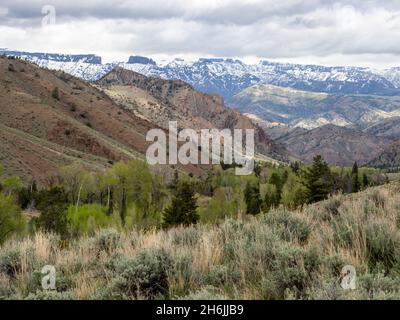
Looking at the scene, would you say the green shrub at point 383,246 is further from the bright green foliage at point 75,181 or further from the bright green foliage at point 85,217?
the bright green foliage at point 75,181

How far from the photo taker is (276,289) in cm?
659

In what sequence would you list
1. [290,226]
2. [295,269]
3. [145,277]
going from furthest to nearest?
[290,226], [145,277], [295,269]

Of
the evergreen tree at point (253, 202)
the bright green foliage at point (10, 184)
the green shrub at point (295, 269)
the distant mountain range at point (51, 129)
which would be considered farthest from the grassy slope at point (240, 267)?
the distant mountain range at point (51, 129)

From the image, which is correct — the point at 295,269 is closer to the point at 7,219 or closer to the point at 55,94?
the point at 7,219

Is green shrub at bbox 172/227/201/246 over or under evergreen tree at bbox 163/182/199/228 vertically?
over

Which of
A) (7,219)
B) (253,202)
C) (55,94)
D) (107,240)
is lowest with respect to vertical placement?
(253,202)

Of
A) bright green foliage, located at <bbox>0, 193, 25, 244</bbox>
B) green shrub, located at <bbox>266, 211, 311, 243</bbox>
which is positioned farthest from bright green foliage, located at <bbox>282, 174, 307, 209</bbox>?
green shrub, located at <bbox>266, 211, 311, 243</bbox>

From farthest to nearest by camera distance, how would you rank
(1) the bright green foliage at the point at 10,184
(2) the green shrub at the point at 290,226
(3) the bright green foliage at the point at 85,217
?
(1) the bright green foliage at the point at 10,184 → (3) the bright green foliage at the point at 85,217 → (2) the green shrub at the point at 290,226

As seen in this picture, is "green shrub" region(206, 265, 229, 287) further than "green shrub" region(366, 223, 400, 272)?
No

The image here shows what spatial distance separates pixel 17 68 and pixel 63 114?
124ft

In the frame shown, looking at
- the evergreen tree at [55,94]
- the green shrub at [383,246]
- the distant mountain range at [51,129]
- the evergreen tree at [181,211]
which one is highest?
the evergreen tree at [55,94]

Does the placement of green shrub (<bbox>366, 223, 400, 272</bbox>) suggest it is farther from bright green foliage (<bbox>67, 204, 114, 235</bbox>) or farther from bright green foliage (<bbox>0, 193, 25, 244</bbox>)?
bright green foliage (<bbox>67, 204, 114, 235</bbox>)

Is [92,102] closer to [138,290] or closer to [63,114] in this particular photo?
[63,114]

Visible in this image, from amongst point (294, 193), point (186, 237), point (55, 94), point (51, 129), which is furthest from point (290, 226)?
point (55, 94)
